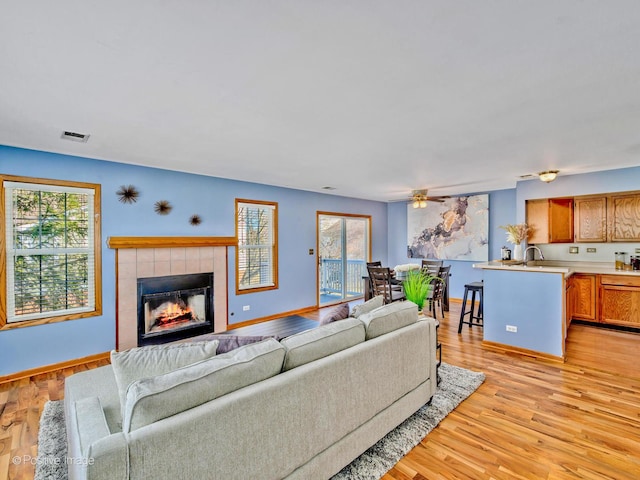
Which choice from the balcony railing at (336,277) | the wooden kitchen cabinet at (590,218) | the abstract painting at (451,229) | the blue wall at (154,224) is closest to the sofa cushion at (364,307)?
the blue wall at (154,224)

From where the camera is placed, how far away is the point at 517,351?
3842 mm

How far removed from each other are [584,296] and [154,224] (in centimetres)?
644

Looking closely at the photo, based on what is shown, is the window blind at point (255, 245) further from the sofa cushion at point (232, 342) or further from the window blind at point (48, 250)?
the sofa cushion at point (232, 342)

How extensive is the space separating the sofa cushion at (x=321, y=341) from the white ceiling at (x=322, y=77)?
155 centimetres

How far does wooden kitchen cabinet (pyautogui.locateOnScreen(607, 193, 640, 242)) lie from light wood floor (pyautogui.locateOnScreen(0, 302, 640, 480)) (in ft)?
6.28

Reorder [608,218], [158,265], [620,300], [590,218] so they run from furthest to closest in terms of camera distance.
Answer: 1. [590,218]
2. [608,218]
3. [620,300]
4. [158,265]

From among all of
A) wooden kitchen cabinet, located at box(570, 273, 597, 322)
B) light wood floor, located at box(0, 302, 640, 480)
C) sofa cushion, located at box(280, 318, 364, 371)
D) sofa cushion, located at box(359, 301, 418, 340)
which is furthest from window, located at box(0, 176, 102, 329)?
wooden kitchen cabinet, located at box(570, 273, 597, 322)

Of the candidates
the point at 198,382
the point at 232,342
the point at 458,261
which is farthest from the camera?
the point at 458,261

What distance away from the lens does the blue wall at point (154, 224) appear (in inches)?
132

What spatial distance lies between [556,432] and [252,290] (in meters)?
4.14

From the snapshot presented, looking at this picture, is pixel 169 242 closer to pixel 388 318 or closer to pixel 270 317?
pixel 270 317

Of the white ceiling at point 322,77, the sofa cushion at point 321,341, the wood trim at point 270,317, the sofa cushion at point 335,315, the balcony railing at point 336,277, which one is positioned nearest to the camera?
the white ceiling at point 322,77

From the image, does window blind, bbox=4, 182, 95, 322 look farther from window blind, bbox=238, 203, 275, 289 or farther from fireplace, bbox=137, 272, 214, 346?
window blind, bbox=238, 203, 275, 289

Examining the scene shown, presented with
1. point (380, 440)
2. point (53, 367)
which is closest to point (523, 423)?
point (380, 440)
